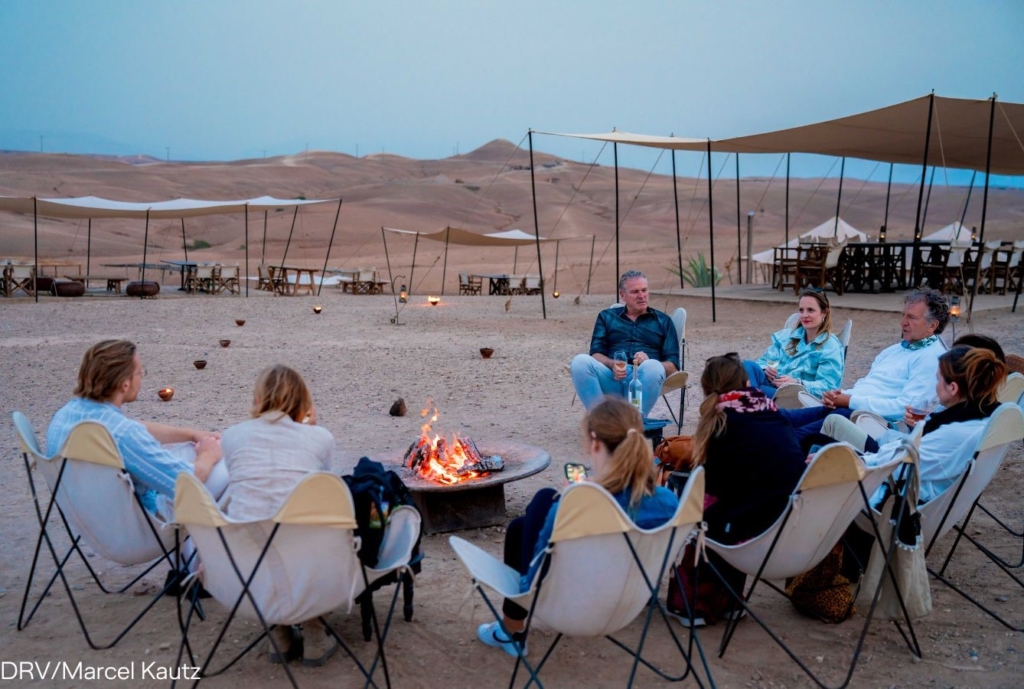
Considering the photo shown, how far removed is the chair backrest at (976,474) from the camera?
2850 mm

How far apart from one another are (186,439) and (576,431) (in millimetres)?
2895

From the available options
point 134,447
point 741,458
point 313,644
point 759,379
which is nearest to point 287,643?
point 313,644

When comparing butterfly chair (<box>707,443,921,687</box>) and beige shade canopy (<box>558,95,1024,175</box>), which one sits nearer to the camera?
butterfly chair (<box>707,443,921,687</box>)

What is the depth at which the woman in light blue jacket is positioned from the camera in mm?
4742

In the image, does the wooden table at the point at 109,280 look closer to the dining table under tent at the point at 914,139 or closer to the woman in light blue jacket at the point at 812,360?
the dining table under tent at the point at 914,139

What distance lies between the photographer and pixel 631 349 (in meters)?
5.33

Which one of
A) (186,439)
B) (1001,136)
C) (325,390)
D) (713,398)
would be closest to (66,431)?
(186,439)

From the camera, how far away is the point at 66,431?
2.86 metres

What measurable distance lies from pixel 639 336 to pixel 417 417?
5.99ft

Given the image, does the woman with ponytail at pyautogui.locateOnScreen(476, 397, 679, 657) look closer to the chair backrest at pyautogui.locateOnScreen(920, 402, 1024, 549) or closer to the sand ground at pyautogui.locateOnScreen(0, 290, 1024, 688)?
the sand ground at pyautogui.locateOnScreen(0, 290, 1024, 688)

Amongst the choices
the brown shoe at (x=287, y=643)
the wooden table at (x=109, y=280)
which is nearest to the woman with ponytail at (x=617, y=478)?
the brown shoe at (x=287, y=643)

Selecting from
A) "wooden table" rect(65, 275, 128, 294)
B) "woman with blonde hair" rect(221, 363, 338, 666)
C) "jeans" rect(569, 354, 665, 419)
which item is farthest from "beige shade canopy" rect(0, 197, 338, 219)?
"woman with blonde hair" rect(221, 363, 338, 666)

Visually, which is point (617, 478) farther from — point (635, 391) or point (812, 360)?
point (812, 360)

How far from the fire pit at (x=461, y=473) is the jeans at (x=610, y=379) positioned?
3.73 ft
